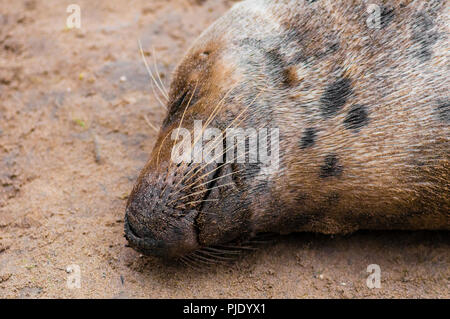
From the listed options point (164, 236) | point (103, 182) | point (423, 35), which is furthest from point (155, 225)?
point (423, 35)

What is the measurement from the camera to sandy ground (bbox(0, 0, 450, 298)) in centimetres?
368

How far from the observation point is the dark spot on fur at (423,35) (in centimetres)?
351

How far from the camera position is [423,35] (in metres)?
3.53

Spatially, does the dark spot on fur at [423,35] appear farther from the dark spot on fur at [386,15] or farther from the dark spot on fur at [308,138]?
the dark spot on fur at [308,138]

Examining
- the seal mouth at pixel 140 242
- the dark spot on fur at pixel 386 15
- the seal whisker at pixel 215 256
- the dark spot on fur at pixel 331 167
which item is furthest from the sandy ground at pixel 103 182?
the dark spot on fur at pixel 386 15

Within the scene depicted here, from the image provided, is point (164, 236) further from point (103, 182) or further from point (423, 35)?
point (423, 35)

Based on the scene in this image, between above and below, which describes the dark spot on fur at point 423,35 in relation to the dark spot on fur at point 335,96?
above

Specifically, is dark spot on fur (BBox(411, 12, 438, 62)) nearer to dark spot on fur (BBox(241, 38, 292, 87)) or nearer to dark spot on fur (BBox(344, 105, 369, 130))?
dark spot on fur (BBox(344, 105, 369, 130))

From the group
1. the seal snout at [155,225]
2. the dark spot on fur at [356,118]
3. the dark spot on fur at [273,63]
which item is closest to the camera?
the seal snout at [155,225]

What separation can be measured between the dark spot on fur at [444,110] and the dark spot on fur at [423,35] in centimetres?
30

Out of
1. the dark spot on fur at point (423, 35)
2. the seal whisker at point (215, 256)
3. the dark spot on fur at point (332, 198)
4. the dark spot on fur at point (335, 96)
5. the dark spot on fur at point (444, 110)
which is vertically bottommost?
the seal whisker at point (215, 256)

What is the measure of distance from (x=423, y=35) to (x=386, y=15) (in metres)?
0.26

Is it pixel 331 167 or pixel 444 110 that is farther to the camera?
pixel 331 167

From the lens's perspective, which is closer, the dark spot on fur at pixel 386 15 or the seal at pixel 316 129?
the seal at pixel 316 129
